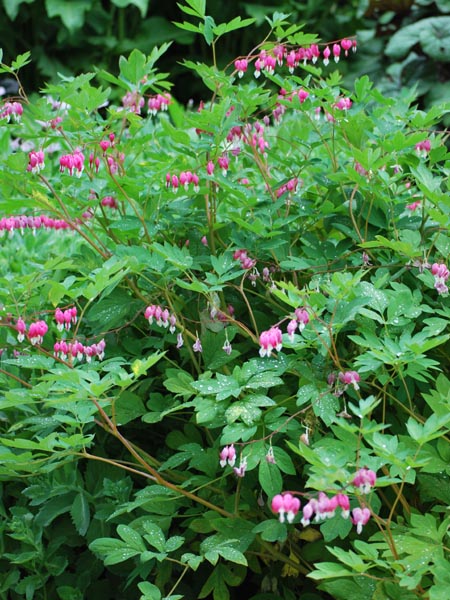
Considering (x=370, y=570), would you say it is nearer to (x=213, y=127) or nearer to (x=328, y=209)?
(x=328, y=209)

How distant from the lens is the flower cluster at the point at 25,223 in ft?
7.59

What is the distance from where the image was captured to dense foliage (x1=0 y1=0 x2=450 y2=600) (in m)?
1.78

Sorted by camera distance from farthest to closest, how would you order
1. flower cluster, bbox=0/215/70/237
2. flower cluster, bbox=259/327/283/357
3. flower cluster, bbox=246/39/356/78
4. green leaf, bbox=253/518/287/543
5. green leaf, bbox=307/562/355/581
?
flower cluster, bbox=0/215/70/237
flower cluster, bbox=246/39/356/78
green leaf, bbox=253/518/287/543
flower cluster, bbox=259/327/283/357
green leaf, bbox=307/562/355/581

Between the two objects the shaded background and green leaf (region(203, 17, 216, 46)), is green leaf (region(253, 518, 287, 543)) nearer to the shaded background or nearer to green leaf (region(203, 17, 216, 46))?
green leaf (region(203, 17, 216, 46))

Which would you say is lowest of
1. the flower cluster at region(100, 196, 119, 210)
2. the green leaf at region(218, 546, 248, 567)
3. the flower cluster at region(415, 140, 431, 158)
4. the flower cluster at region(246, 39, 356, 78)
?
the green leaf at region(218, 546, 248, 567)

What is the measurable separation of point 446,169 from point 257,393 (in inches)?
29.8

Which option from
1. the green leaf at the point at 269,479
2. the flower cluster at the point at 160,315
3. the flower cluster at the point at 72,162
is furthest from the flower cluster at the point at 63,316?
the green leaf at the point at 269,479

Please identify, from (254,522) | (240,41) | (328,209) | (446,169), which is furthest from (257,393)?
(240,41)

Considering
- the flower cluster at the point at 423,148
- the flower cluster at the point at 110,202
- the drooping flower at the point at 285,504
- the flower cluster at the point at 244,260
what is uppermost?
the flower cluster at the point at 423,148

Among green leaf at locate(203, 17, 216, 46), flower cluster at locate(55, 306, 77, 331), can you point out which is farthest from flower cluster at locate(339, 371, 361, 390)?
green leaf at locate(203, 17, 216, 46)

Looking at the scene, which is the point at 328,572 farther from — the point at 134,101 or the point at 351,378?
the point at 134,101

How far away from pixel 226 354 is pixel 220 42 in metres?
7.10

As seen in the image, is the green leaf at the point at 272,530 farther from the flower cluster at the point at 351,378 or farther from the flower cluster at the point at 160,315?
the flower cluster at the point at 160,315

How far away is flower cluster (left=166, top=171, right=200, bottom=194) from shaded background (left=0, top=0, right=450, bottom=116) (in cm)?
516
